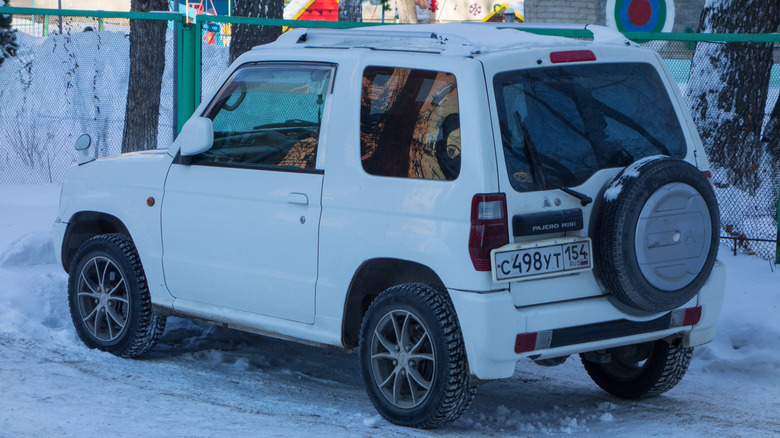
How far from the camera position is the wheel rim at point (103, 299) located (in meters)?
6.34

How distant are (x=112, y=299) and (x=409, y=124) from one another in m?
2.61

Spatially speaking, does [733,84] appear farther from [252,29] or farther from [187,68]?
[187,68]

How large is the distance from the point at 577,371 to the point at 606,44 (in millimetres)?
2311

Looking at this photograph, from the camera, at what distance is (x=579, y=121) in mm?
4746

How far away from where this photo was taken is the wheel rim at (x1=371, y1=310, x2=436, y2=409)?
4.80m

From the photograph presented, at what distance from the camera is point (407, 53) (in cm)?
492

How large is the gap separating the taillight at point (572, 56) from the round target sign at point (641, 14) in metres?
4.45

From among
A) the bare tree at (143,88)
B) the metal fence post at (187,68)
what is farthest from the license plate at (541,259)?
the bare tree at (143,88)

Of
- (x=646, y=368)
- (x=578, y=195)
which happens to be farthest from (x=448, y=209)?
(x=646, y=368)

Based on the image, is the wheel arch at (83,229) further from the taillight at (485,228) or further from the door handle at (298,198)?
the taillight at (485,228)

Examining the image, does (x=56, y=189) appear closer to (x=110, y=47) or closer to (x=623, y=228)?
(x=110, y=47)

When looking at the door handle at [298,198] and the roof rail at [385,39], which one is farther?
the door handle at [298,198]

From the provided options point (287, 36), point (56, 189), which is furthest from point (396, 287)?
point (56, 189)

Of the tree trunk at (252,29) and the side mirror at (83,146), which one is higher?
the tree trunk at (252,29)
